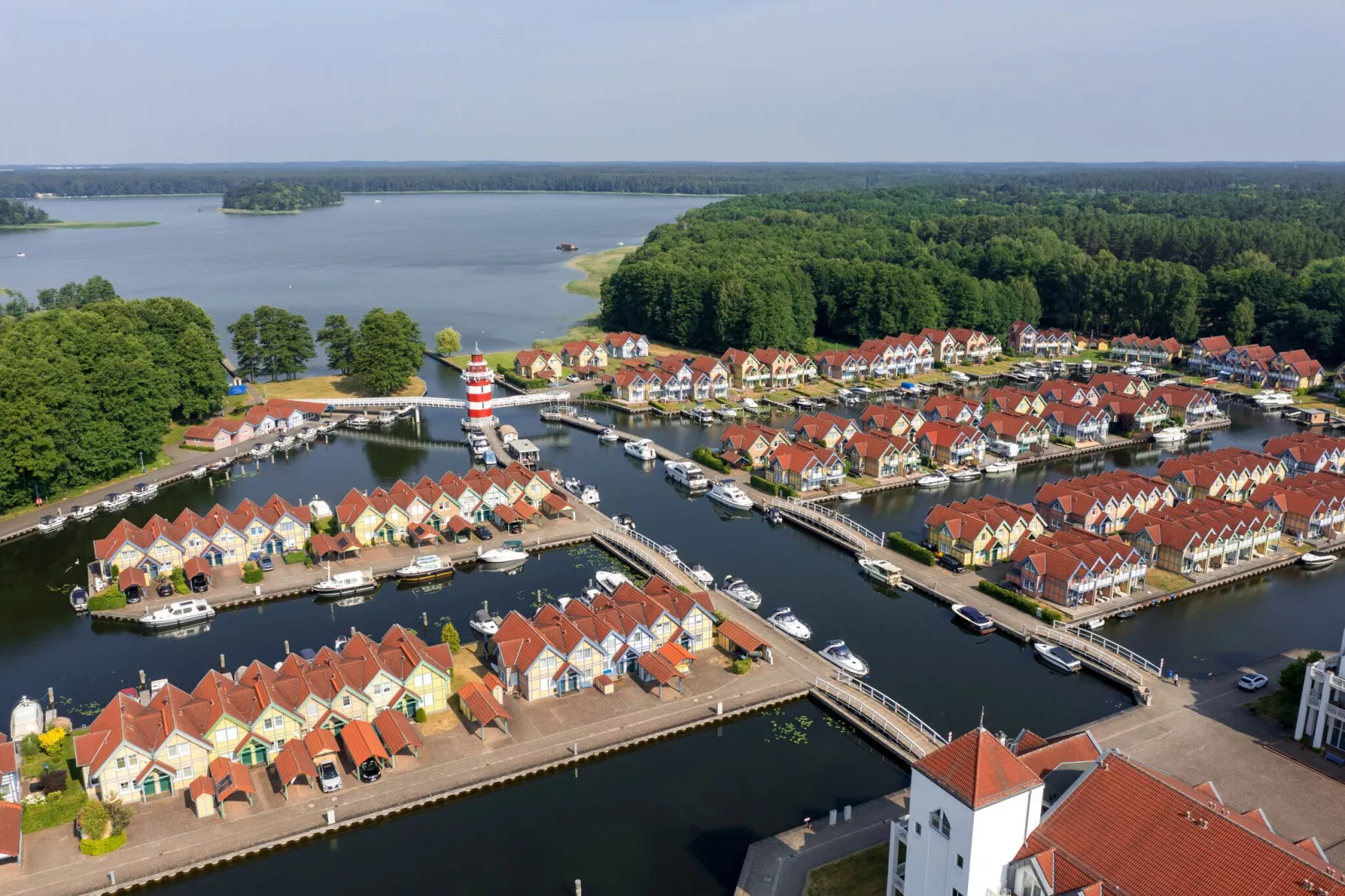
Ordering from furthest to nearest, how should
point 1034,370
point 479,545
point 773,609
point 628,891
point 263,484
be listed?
point 1034,370 < point 263,484 < point 479,545 < point 773,609 < point 628,891

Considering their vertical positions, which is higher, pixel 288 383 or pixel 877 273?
pixel 877 273

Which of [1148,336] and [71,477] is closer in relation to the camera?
[71,477]

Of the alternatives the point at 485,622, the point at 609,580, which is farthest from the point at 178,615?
the point at 609,580

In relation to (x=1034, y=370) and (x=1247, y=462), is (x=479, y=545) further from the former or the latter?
(x=1034, y=370)

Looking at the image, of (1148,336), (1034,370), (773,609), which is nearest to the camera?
(773,609)

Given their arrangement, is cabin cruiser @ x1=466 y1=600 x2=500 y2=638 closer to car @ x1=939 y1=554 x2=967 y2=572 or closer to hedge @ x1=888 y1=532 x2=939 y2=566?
hedge @ x1=888 y1=532 x2=939 y2=566

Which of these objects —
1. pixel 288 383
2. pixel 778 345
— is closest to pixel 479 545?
pixel 288 383

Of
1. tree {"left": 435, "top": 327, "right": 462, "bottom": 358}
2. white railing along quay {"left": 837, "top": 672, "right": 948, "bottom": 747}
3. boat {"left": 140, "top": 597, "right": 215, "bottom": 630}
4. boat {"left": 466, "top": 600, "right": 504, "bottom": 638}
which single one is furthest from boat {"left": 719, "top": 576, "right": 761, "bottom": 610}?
tree {"left": 435, "top": 327, "right": 462, "bottom": 358}
